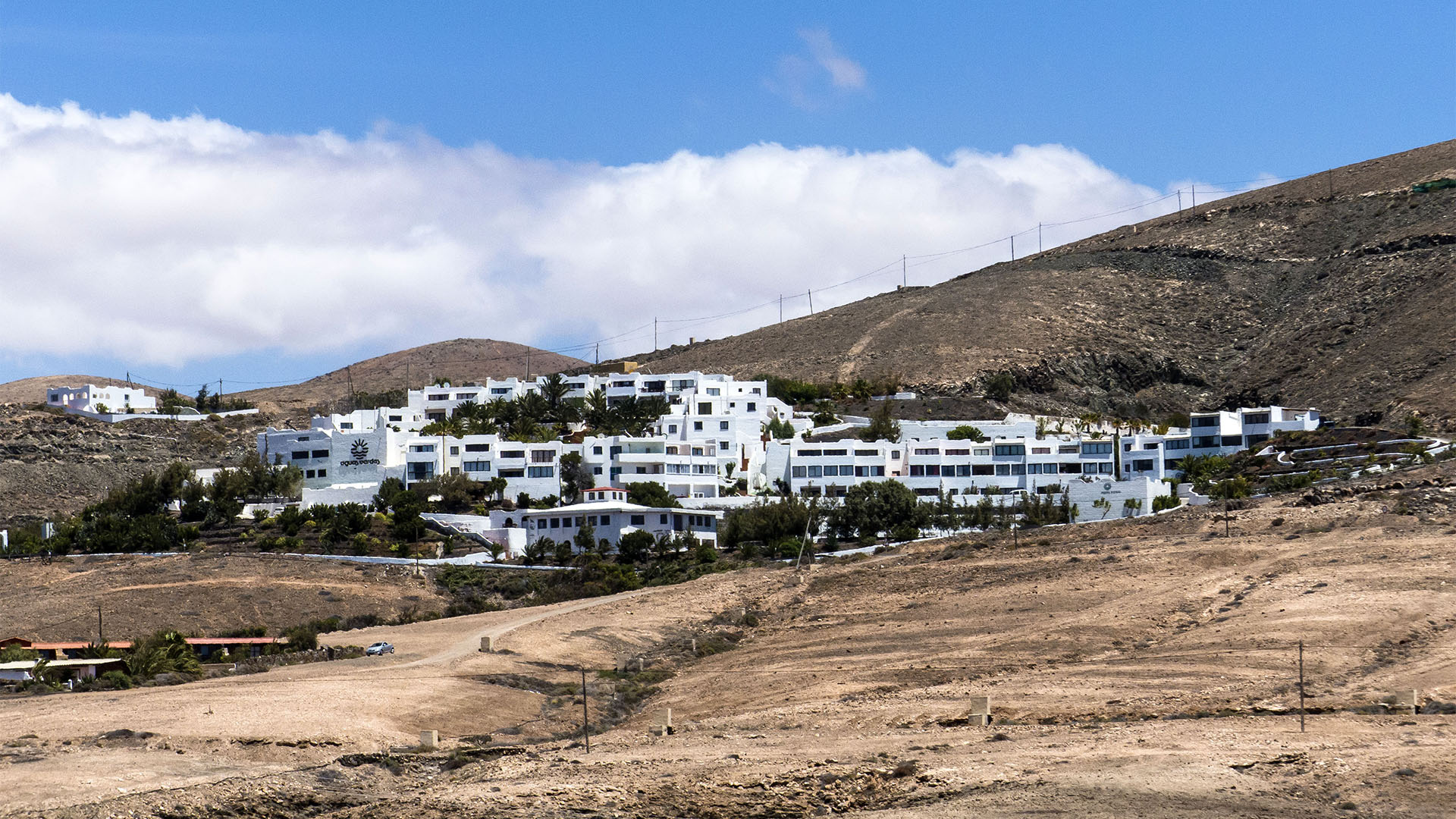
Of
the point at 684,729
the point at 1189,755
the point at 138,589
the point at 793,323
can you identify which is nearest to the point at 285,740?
the point at 684,729

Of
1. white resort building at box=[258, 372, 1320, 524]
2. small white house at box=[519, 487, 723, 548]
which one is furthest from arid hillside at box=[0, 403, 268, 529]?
small white house at box=[519, 487, 723, 548]

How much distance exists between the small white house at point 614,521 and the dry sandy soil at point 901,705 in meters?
17.6

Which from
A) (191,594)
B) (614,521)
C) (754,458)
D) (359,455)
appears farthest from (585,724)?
(359,455)

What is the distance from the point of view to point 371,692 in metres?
39.2

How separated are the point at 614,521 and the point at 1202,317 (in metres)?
79.5

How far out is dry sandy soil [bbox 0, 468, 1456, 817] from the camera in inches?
1078

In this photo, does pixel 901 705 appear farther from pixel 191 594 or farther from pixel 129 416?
pixel 129 416

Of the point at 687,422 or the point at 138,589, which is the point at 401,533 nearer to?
the point at 138,589

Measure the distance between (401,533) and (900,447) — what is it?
2694 cm

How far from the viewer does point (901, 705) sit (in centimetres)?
3584

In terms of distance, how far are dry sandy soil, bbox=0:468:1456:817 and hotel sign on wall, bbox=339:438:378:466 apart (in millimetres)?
33219

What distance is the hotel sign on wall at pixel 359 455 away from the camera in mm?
89625

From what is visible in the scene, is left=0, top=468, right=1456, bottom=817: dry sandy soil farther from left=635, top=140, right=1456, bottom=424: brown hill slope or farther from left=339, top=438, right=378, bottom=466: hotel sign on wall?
left=635, top=140, right=1456, bottom=424: brown hill slope

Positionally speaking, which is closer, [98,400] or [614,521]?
[614,521]
